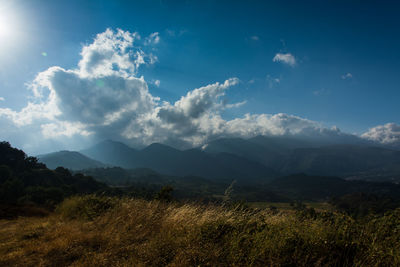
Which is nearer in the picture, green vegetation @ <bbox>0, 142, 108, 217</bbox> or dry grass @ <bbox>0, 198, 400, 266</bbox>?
dry grass @ <bbox>0, 198, 400, 266</bbox>

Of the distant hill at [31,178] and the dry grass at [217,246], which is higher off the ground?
the dry grass at [217,246]

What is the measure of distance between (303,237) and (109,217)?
7415mm

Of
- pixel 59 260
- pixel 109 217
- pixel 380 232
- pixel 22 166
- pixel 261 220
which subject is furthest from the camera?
pixel 22 166

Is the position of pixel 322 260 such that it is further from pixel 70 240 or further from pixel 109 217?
pixel 109 217

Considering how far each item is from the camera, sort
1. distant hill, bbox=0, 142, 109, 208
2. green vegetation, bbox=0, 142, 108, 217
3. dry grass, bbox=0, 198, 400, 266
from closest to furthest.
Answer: dry grass, bbox=0, 198, 400, 266, green vegetation, bbox=0, 142, 108, 217, distant hill, bbox=0, 142, 109, 208

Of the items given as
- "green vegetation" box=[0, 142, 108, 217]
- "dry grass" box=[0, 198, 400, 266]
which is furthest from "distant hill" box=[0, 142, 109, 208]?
"dry grass" box=[0, 198, 400, 266]

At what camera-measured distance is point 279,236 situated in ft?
15.3

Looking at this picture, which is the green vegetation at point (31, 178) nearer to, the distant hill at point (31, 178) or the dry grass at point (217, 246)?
the distant hill at point (31, 178)

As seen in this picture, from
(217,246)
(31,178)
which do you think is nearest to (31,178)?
(31,178)

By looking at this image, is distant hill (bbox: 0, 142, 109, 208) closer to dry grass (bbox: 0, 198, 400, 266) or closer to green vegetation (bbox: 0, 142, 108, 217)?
green vegetation (bbox: 0, 142, 108, 217)

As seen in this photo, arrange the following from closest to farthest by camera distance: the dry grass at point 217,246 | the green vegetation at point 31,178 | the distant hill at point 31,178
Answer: the dry grass at point 217,246 < the green vegetation at point 31,178 < the distant hill at point 31,178

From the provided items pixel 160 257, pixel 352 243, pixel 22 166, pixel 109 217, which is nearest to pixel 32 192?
pixel 22 166

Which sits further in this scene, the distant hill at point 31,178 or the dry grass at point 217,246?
the distant hill at point 31,178

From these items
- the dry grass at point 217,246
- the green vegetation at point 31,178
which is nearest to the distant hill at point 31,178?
the green vegetation at point 31,178
